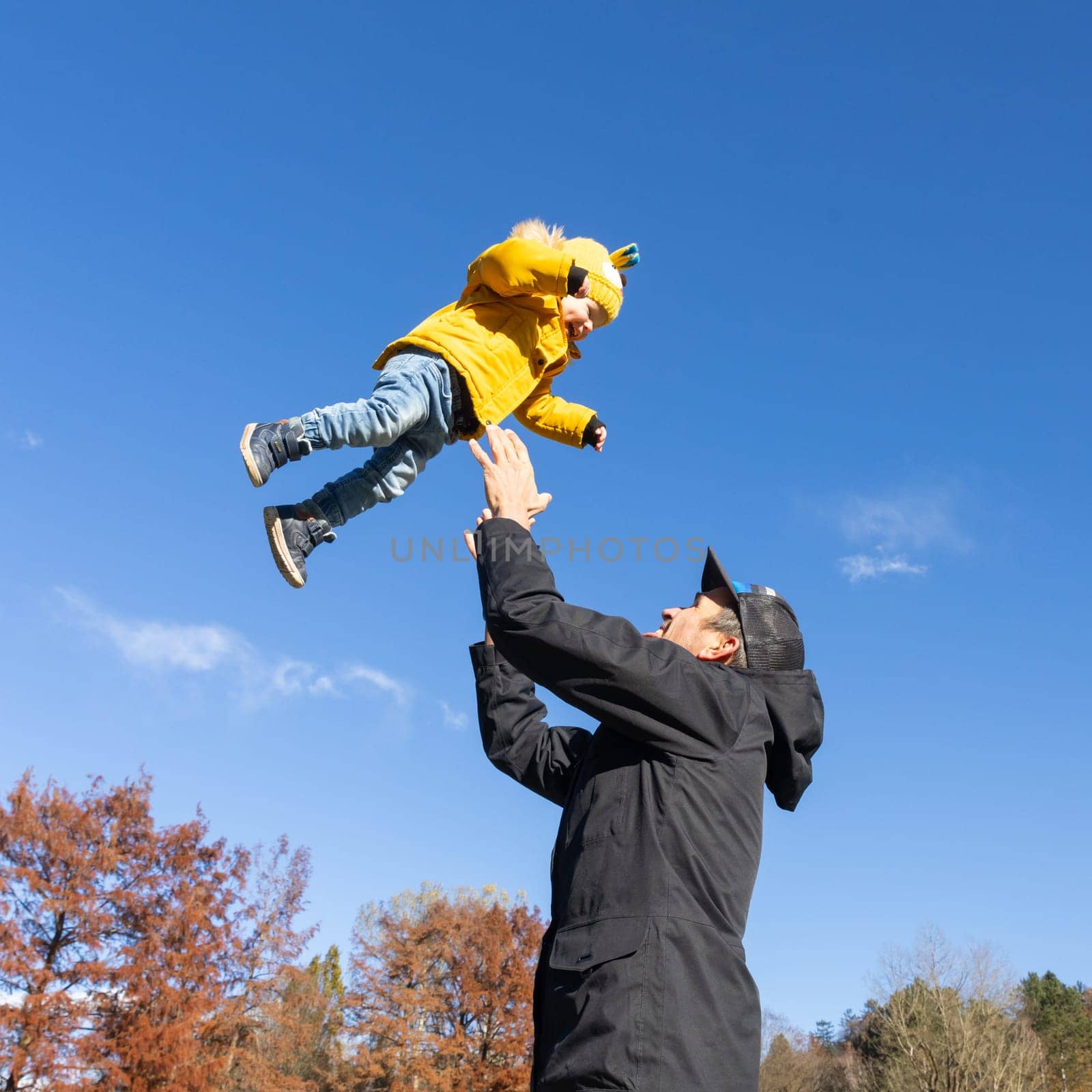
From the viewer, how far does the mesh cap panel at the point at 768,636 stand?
3.07m

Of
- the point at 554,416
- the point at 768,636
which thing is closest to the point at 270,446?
the point at 554,416

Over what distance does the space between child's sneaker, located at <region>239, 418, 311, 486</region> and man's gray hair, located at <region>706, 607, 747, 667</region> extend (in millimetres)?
1921

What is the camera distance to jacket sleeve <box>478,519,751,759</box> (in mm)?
2641

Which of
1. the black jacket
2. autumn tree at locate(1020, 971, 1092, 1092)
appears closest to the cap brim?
the black jacket

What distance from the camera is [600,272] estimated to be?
213 inches

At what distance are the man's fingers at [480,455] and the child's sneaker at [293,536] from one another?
1.40 metres

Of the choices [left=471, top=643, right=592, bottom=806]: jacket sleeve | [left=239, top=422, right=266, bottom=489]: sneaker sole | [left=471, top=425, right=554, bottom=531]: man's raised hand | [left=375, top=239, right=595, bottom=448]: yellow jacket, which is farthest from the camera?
[left=375, top=239, right=595, bottom=448]: yellow jacket

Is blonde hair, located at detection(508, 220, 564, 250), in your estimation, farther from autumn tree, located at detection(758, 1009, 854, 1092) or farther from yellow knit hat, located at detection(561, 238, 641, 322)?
autumn tree, located at detection(758, 1009, 854, 1092)

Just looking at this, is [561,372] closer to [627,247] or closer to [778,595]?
[627,247]

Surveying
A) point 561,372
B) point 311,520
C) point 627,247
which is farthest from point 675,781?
point 627,247

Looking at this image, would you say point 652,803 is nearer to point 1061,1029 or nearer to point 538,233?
point 538,233

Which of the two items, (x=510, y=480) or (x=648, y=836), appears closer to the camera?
(x=648, y=836)

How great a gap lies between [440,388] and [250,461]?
95 centimetres

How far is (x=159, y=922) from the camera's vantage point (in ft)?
77.9
